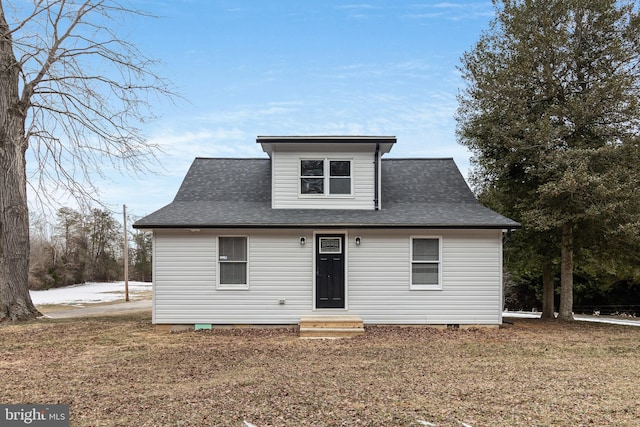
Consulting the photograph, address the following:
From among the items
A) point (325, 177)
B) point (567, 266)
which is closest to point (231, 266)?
point (325, 177)

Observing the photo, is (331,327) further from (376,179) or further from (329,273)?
(376,179)

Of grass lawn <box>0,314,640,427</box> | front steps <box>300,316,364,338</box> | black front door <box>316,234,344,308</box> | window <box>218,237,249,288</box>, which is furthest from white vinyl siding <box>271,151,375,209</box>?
grass lawn <box>0,314,640,427</box>

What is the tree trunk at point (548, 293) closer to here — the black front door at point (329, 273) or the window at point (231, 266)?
the black front door at point (329, 273)

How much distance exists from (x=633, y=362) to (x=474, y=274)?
4234 millimetres

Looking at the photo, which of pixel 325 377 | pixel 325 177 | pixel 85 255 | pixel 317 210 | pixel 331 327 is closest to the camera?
pixel 325 377

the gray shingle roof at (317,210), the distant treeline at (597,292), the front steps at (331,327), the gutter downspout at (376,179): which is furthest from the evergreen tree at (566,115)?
the distant treeline at (597,292)

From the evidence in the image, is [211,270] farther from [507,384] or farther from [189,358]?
[507,384]

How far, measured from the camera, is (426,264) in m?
12.1

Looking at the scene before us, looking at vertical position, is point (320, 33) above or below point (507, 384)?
above

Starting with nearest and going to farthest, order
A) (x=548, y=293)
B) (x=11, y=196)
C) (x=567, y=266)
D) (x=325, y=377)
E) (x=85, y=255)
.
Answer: (x=325, y=377) → (x=11, y=196) → (x=567, y=266) → (x=548, y=293) → (x=85, y=255)

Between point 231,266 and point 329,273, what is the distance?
8.23 feet

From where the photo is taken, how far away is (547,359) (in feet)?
27.7

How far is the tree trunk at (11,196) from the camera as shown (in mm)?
12961

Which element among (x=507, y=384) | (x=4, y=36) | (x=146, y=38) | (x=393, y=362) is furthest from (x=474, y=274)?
(x=4, y=36)
